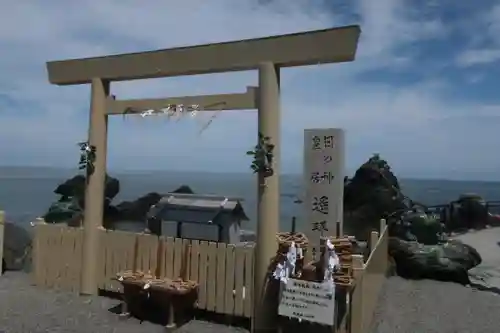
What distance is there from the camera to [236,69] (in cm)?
713

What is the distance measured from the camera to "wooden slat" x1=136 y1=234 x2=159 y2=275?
7645mm

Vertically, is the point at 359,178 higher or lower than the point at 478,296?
higher

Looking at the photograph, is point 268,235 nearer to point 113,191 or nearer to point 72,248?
point 72,248

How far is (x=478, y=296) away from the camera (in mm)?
9234

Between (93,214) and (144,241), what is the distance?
1330 millimetres

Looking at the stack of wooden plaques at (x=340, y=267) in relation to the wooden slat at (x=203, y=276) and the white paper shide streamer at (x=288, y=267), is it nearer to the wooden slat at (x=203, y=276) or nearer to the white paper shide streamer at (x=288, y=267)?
the white paper shide streamer at (x=288, y=267)

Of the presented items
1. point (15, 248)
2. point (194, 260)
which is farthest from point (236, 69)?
point (15, 248)

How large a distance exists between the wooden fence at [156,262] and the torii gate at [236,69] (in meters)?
0.27

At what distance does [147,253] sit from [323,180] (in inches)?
134

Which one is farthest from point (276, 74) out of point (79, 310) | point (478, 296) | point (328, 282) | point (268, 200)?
point (478, 296)

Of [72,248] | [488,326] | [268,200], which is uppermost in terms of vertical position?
[268,200]

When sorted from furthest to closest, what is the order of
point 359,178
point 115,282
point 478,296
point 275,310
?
point 359,178 < point 478,296 < point 115,282 < point 275,310

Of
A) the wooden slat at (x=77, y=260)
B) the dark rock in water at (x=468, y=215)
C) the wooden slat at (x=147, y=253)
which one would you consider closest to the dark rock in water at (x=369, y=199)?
the wooden slat at (x=147, y=253)

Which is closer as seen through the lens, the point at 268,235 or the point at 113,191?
the point at 268,235
